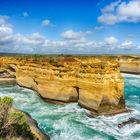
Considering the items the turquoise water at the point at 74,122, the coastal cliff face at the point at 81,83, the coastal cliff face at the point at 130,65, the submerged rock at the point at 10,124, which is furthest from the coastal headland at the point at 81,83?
the coastal cliff face at the point at 130,65

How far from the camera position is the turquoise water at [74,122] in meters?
22.1

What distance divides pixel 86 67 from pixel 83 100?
3.98 m

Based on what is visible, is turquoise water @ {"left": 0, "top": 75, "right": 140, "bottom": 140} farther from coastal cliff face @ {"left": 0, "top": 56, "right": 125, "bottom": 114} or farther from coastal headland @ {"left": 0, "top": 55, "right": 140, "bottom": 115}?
coastal cliff face @ {"left": 0, "top": 56, "right": 125, "bottom": 114}

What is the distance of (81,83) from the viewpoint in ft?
101

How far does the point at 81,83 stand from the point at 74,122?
655 cm

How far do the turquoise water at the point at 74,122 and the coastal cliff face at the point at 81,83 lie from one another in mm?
1278

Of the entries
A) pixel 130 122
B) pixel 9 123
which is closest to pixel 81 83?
pixel 130 122

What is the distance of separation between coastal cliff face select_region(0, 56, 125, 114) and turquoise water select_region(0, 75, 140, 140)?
1.28 m

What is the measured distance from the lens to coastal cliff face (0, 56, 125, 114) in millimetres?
27984

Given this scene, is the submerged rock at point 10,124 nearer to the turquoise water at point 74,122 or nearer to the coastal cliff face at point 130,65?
the turquoise water at point 74,122

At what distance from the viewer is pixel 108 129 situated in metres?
23.5

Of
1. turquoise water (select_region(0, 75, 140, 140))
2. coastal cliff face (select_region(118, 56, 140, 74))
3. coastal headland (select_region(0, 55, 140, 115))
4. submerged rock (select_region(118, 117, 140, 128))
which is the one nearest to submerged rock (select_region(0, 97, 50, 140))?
turquoise water (select_region(0, 75, 140, 140))

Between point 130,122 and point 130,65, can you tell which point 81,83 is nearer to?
point 130,122

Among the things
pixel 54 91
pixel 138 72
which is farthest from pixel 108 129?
pixel 138 72
